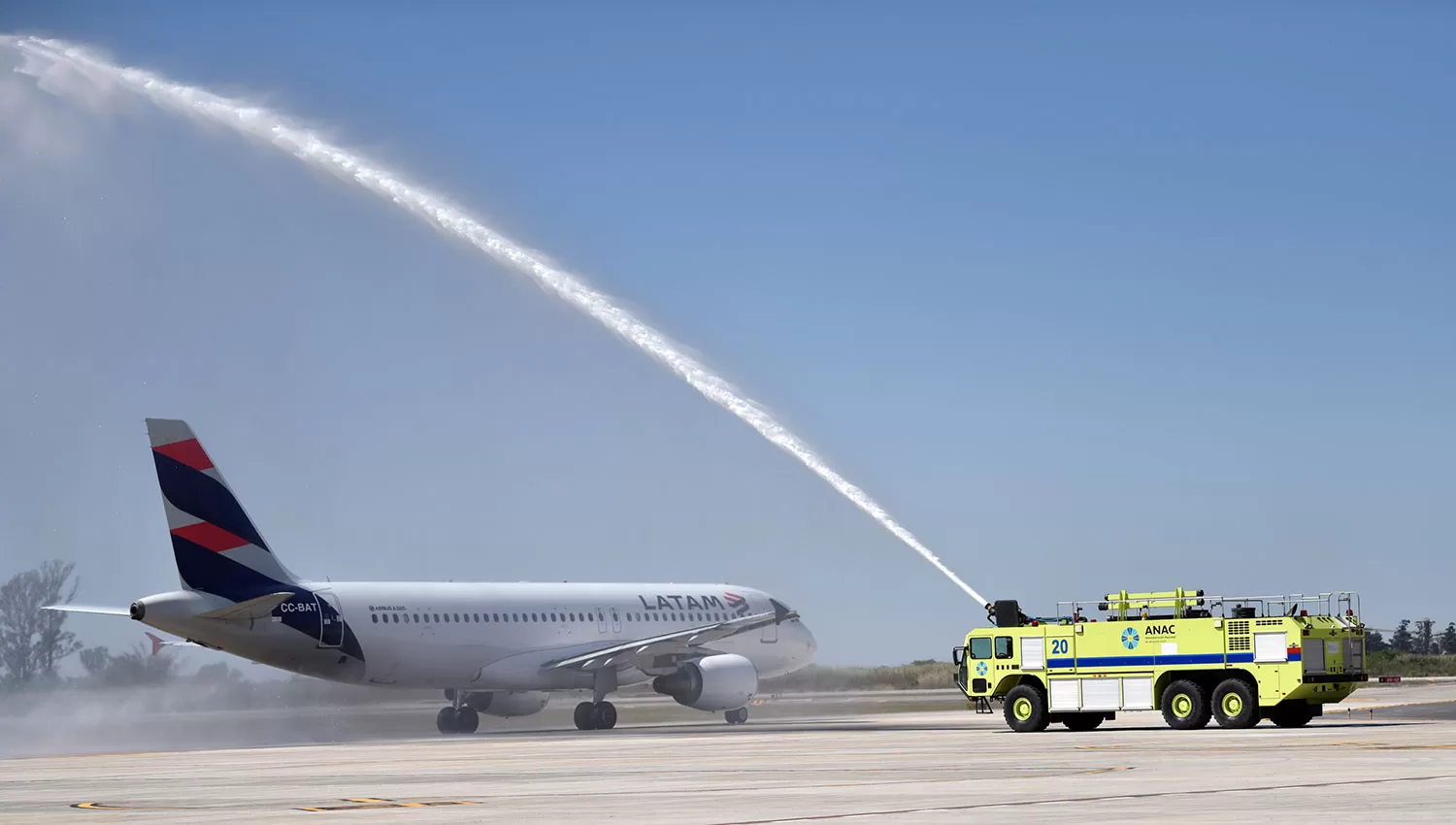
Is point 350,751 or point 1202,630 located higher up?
point 1202,630

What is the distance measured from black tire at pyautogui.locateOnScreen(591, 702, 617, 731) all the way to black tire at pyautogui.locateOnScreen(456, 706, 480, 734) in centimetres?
391

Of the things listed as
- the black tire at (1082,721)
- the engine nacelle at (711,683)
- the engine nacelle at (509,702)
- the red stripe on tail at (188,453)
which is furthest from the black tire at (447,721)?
the black tire at (1082,721)

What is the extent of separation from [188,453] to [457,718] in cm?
1330

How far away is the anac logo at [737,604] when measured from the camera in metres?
64.1

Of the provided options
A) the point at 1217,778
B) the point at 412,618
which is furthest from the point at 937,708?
the point at 1217,778

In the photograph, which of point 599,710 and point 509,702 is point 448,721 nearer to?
point 509,702

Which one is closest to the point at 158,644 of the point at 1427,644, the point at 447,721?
the point at 447,721

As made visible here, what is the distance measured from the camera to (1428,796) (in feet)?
60.9

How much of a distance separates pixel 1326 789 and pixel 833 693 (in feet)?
182

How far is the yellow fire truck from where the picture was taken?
127 ft

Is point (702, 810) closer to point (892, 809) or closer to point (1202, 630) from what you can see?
point (892, 809)

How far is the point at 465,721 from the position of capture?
56.6 metres

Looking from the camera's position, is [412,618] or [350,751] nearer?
[350,751]

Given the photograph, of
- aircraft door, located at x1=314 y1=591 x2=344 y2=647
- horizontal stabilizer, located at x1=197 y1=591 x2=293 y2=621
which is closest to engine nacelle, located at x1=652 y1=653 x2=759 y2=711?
aircraft door, located at x1=314 y1=591 x2=344 y2=647
